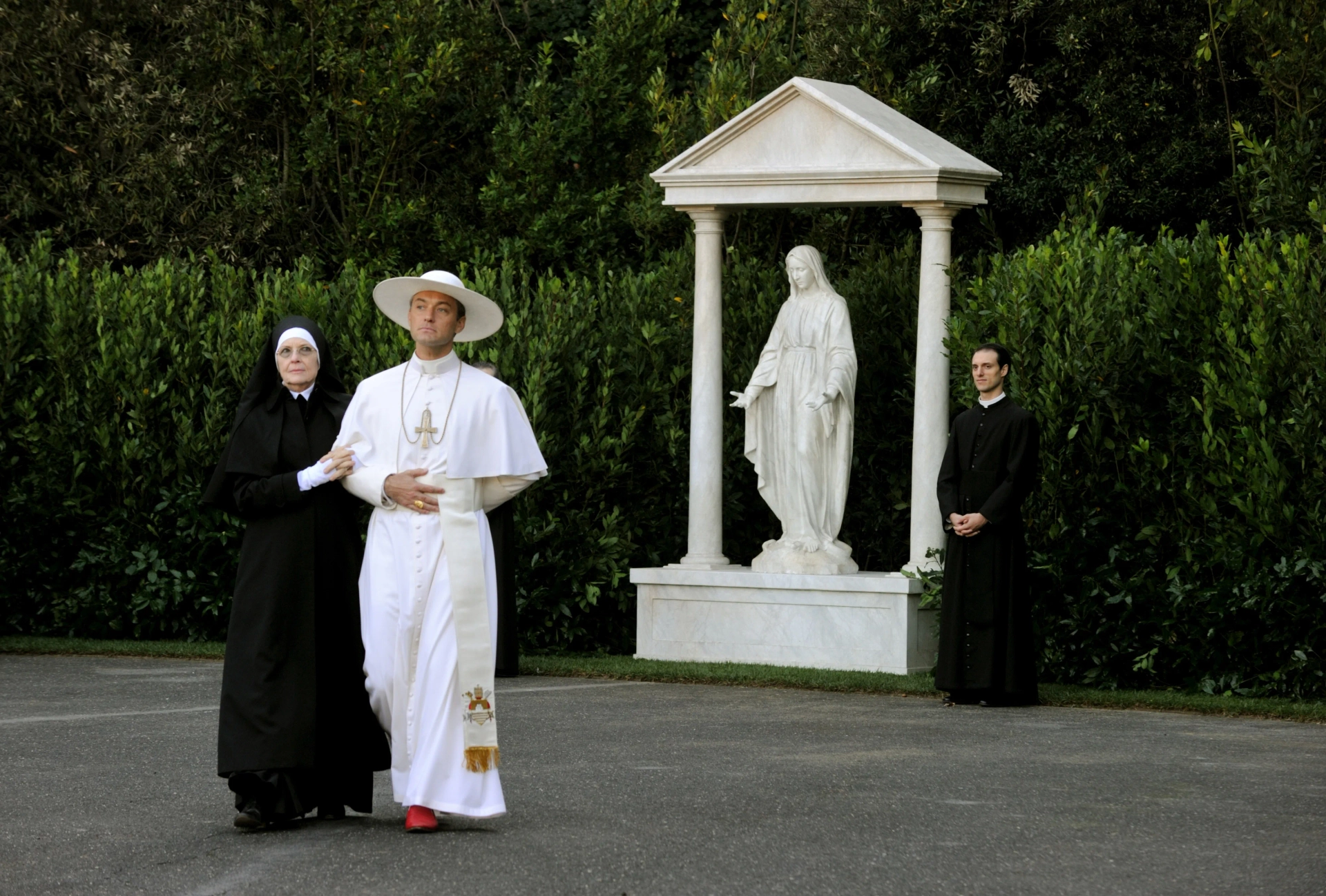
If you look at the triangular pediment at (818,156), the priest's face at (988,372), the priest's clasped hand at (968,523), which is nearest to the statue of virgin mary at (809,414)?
the triangular pediment at (818,156)

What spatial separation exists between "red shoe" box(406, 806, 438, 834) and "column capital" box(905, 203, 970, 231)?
7039 mm

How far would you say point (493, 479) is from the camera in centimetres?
755

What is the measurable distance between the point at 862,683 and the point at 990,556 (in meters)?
1.29

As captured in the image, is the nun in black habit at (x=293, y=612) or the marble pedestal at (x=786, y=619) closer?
the nun in black habit at (x=293, y=612)

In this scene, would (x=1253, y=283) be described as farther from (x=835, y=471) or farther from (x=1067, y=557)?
(x=835, y=471)

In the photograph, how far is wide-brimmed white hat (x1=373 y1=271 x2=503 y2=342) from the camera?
7426mm

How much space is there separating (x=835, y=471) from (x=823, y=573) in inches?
28.0

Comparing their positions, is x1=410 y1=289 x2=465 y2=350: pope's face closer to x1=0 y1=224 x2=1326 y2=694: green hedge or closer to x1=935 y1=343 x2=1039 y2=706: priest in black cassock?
x1=935 y1=343 x2=1039 y2=706: priest in black cassock

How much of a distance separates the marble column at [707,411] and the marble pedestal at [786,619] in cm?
25

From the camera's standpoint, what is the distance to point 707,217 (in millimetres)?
14039

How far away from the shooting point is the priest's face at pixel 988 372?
1166 cm

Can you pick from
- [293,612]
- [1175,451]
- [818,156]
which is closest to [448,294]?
[293,612]

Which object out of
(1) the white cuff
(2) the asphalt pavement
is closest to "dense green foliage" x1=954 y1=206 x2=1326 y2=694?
(2) the asphalt pavement

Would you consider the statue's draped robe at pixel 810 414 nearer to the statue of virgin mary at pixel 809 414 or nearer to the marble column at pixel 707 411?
the statue of virgin mary at pixel 809 414
